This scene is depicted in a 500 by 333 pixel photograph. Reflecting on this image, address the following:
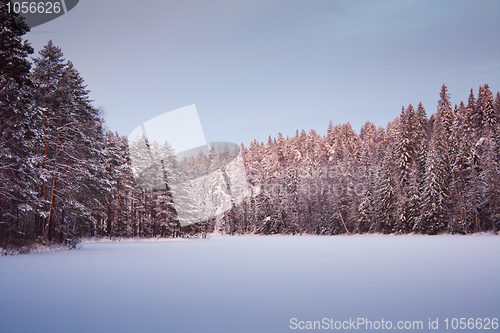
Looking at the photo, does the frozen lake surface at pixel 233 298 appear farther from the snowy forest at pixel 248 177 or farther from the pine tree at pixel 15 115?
the snowy forest at pixel 248 177

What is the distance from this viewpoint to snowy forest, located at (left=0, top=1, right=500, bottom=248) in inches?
725

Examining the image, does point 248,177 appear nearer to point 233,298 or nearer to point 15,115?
point 15,115

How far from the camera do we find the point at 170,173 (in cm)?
4659

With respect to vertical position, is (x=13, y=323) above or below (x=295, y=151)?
below

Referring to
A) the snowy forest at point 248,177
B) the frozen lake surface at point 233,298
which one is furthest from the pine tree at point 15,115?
the frozen lake surface at point 233,298

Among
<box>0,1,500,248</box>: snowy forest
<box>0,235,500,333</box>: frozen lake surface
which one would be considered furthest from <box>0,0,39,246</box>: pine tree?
<box>0,235,500,333</box>: frozen lake surface

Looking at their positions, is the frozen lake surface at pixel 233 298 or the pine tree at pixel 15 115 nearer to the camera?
the frozen lake surface at pixel 233 298

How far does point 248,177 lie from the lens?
291 ft

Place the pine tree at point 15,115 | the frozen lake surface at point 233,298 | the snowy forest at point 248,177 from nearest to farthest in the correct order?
1. the frozen lake surface at point 233,298
2. the pine tree at point 15,115
3. the snowy forest at point 248,177

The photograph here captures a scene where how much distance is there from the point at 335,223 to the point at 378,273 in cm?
5041

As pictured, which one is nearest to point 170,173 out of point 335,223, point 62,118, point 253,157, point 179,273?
point 62,118

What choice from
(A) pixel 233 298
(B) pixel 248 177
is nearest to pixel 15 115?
(A) pixel 233 298

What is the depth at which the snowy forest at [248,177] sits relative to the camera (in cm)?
1841

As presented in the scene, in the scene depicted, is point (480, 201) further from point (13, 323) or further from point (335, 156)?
point (13, 323)
